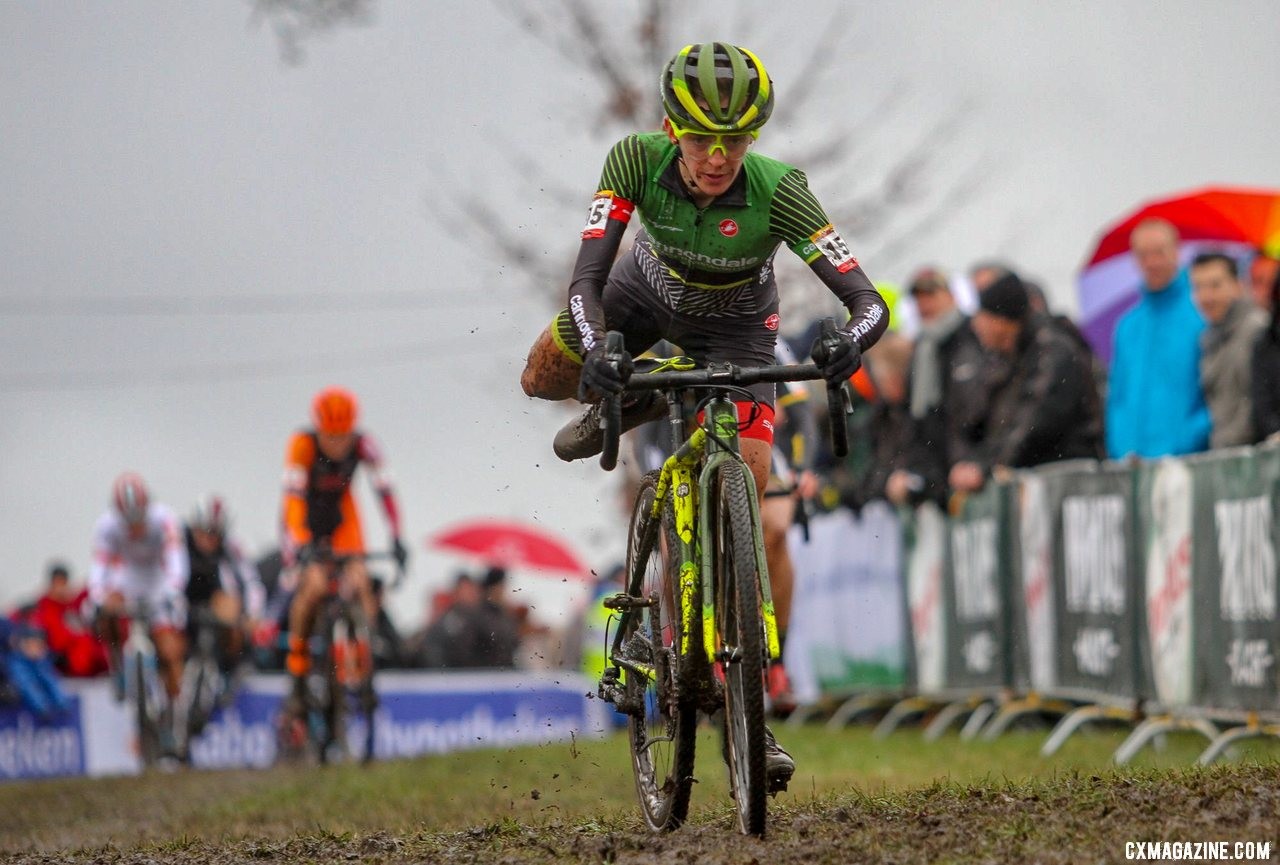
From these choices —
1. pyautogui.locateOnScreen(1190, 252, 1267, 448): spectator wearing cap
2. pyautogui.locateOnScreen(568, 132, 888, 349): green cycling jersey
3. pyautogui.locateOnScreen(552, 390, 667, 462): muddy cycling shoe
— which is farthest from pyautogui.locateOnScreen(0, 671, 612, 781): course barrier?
pyautogui.locateOnScreen(568, 132, 888, 349): green cycling jersey

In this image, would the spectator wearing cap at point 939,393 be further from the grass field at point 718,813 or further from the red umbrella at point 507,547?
the red umbrella at point 507,547

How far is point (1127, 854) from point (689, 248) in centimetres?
285

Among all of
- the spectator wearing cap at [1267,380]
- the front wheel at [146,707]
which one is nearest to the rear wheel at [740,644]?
the spectator wearing cap at [1267,380]

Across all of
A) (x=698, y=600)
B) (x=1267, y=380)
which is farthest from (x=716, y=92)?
(x=1267, y=380)

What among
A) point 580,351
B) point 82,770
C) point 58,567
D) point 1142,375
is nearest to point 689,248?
point 580,351

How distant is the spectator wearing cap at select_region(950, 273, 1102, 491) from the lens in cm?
1222

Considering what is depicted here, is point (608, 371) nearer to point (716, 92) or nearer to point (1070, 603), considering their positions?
point (716, 92)

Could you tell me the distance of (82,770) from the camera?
20.9m

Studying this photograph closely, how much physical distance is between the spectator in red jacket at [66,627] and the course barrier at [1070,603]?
9895 millimetres

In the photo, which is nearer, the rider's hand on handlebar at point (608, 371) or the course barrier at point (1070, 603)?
the rider's hand on handlebar at point (608, 371)

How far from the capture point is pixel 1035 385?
12.3m

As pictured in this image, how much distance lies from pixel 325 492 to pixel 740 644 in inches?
358

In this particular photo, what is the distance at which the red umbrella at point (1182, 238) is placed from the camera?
1379cm

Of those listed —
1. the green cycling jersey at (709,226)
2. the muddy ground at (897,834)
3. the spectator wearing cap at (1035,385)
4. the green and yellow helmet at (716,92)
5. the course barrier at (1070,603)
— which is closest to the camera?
the muddy ground at (897,834)
